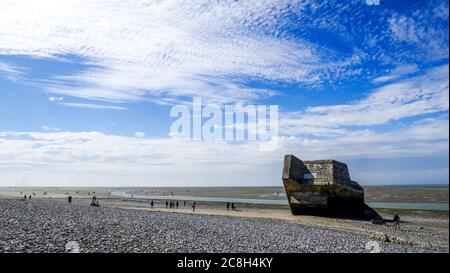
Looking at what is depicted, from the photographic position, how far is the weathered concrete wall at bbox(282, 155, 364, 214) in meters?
32.5

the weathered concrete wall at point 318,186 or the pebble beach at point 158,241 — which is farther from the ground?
the weathered concrete wall at point 318,186

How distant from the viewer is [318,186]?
3228 cm

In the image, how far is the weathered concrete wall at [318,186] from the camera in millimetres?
32469

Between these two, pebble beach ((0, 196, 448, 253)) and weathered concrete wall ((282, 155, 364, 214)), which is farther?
weathered concrete wall ((282, 155, 364, 214))

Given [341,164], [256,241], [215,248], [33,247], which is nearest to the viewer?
[33,247]

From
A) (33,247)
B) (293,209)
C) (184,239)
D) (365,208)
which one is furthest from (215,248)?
(365,208)

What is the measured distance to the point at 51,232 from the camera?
17.4 metres

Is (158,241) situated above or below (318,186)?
below

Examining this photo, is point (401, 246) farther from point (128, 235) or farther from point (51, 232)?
point (51, 232)

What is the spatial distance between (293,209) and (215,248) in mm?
21327

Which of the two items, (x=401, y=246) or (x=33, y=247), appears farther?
(x=401, y=246)

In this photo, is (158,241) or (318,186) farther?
(318,186)

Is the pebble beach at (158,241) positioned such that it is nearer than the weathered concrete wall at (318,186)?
Yes
